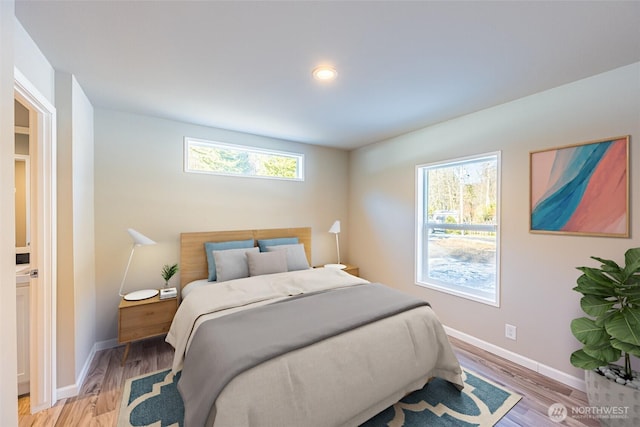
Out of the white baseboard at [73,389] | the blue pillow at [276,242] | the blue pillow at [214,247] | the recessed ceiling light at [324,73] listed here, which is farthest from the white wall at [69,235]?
the recessed ceiling light at [324,73]

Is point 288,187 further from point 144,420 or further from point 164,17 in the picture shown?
point 144,420

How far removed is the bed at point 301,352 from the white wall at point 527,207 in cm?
95

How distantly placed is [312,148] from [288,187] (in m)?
0.77

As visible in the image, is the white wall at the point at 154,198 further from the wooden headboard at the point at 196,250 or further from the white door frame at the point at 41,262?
the white door frame at the point at 41,262

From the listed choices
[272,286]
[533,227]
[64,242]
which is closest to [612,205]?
[533,227]

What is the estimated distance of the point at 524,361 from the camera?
7.72ft

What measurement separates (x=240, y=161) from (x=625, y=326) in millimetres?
3770

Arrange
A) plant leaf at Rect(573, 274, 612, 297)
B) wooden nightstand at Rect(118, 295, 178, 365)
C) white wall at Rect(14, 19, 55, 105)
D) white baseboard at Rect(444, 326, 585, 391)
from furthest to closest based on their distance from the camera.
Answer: wooden nightstand at Rect(118, 295, 178, 365) < white baseboard at Rect(444, 326, 585, 391) < plant leaf at Rect(573, 274, 612, 297) < white wall at Rect(14, 19, 55, 105)

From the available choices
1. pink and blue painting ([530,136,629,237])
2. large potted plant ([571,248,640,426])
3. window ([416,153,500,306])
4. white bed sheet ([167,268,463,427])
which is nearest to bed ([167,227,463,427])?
white bed sheet ([167,268,463,427])

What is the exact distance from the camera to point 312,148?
4066mm

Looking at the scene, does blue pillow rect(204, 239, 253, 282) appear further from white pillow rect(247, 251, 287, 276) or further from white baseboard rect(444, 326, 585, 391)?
white baseboard rect(444, 326, 585, 391)

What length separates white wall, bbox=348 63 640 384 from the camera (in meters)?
1.93

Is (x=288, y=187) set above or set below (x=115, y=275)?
above

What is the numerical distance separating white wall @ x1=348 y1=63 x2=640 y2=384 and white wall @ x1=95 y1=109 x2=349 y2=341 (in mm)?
2102
